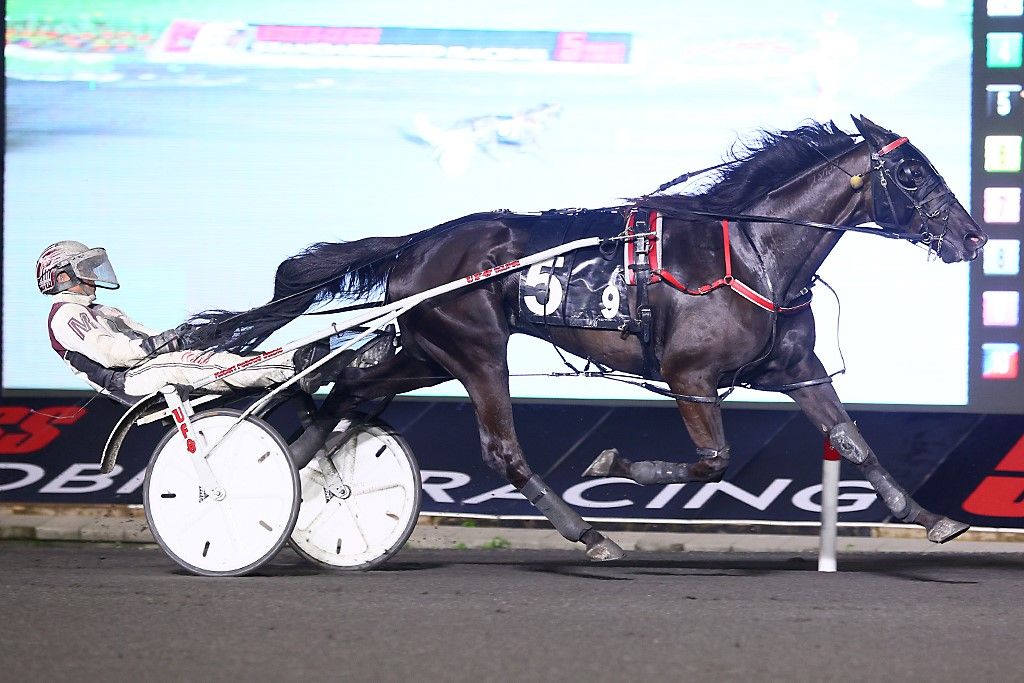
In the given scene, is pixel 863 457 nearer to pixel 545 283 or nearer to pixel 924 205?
pixel 924 205

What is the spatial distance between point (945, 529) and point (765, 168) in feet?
5.70

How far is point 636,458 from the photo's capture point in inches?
360

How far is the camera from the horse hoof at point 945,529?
263 inches

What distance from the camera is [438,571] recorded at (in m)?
7.20

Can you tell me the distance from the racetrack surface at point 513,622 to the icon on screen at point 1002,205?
285cm

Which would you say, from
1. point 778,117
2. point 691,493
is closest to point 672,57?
point 778,117

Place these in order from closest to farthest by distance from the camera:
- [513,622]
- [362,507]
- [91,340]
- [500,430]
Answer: [513,622], [91,340], [500,430], [362,507]

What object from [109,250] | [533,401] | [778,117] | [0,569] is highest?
[778,117]

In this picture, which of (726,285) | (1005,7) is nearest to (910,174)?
(726,285)

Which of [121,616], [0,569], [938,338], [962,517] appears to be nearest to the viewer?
[121,616]

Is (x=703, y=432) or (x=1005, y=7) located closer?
(x=703, y=432)

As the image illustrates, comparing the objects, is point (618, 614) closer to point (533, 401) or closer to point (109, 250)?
point (533, 401)

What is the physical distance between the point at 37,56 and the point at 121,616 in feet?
17.8

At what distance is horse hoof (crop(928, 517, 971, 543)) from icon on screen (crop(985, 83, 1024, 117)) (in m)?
3.77
